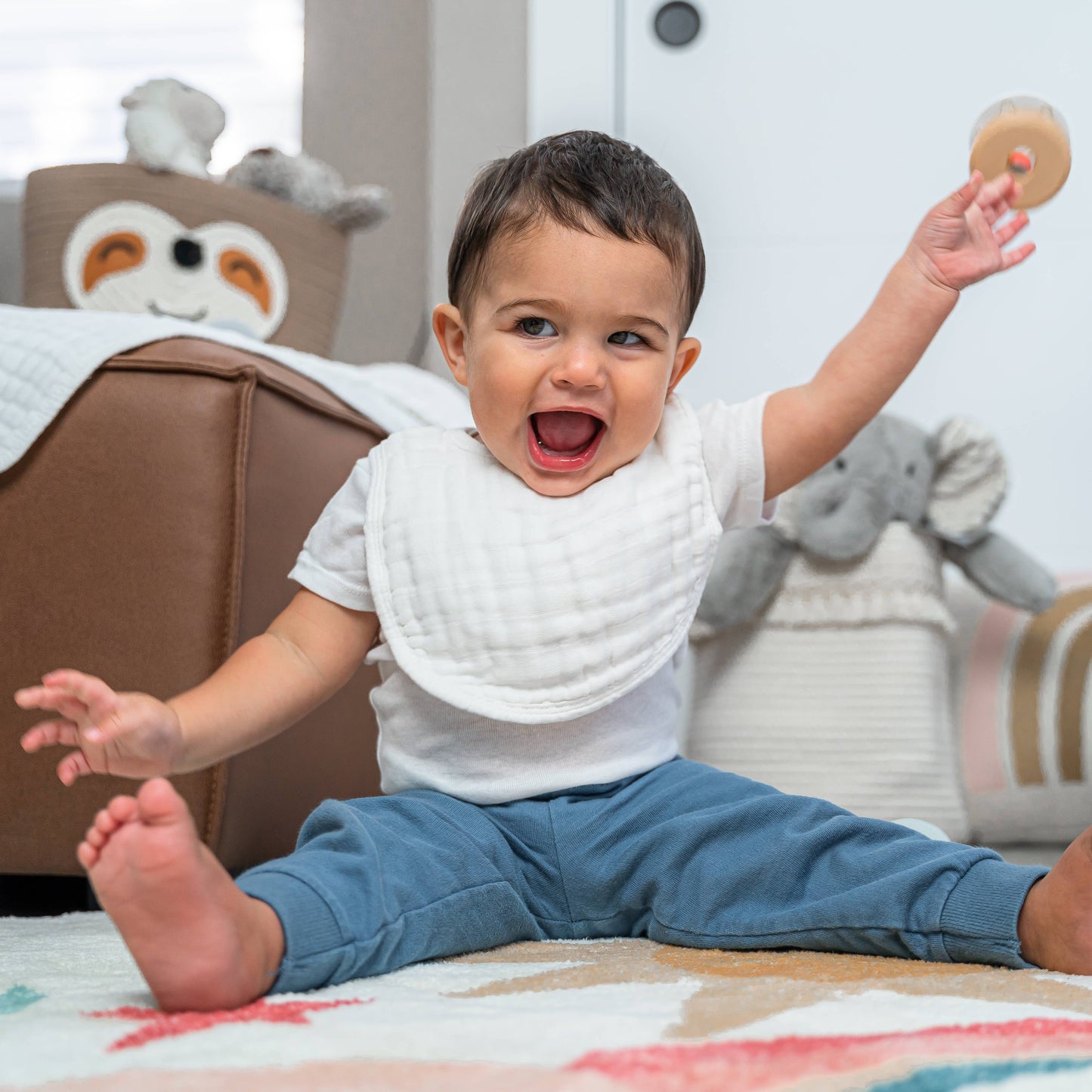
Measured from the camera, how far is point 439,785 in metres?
0.79

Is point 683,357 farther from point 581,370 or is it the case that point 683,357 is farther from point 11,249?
point 11,249

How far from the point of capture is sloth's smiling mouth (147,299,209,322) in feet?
4.89

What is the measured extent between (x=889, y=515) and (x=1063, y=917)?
2.70ft

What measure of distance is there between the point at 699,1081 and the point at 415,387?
101 cm

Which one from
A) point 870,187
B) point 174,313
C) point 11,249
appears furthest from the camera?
point 11,249

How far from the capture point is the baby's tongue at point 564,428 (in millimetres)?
808

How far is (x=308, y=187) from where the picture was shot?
1586 mm

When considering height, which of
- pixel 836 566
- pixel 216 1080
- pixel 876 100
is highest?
Answer: pixel 876 100

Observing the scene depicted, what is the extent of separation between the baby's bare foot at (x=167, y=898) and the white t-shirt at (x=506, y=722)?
0.95ft

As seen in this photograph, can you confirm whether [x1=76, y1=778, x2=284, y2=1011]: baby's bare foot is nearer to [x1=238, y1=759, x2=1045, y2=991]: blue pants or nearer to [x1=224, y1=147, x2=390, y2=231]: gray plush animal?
[x1=238, y1=759, x2=1045, y2=991]: blue pants

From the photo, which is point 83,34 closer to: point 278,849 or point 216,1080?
point 278,849

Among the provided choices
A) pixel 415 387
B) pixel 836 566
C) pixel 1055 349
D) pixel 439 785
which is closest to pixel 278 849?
pixel 439 785

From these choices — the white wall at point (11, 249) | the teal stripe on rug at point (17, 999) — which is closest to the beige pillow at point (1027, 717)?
the teal stripe on rug at point (17, 999)

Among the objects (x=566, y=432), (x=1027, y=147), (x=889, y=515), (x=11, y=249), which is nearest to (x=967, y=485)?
(x=889, y=515)
